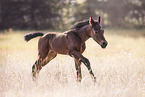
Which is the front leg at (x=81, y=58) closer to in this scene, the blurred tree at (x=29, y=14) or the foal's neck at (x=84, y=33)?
the foal's neck at (x=84, y=33)

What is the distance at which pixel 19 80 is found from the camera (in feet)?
19.0

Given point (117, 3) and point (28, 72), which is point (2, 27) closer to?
point (117, 3)

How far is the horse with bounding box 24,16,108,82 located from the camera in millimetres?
4865

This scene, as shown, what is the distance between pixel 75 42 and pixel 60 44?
0.57m

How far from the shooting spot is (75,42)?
199 inches

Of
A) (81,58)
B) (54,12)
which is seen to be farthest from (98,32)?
(54,12)

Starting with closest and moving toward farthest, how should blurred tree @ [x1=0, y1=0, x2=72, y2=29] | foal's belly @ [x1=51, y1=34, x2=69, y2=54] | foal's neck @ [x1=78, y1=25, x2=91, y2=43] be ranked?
foal's neck @ [x1=78, y1=25, x2=91, y2=43] < foal's belly @ [x1=51, y1=34, x2=69, y2=54] < blurred tree @ [x1=0, y1=0, x2=72, y2=29]

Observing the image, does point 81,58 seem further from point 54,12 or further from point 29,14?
point 29,14

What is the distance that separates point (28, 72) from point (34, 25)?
68.3ft

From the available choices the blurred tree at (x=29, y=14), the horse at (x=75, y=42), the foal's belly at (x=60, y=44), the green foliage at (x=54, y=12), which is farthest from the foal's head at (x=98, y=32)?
the blurred tree at (x=29, y=14)

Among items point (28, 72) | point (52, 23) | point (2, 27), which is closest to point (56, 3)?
point (52, 23)

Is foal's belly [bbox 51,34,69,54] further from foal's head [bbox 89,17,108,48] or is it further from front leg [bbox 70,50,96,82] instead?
foal's head [bbox 89,17,108,48]

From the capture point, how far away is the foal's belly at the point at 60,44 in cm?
534

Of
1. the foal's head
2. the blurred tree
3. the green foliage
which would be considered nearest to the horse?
the foal's head
